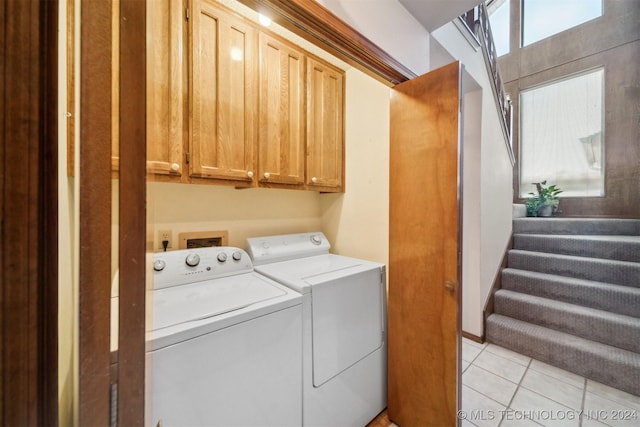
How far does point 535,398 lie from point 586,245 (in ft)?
6.05

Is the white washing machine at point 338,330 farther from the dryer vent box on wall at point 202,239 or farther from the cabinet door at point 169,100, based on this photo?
the cabinet door at point 169,100

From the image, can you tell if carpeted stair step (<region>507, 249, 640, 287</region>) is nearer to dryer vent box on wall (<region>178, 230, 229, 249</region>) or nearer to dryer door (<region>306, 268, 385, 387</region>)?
dryer door (<region>306, 268, 385, 387</region>)

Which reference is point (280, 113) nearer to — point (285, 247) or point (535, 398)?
point (285, 247)

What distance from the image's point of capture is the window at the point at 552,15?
12.2 feet

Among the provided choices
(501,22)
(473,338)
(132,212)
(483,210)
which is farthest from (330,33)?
(501,22)

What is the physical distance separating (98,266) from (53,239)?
0.07 m

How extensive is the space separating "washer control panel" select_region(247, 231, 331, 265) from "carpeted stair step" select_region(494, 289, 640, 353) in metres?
2.02

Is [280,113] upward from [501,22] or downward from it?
downward

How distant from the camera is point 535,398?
1.72 m

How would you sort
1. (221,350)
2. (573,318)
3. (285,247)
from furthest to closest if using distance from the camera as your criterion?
1. (573,318)
2. (285,247)
3. (221,350)

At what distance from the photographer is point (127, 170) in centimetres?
39

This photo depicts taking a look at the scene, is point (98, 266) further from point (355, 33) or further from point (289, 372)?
point (355, 33)

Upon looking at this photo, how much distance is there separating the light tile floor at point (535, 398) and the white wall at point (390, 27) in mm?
2254

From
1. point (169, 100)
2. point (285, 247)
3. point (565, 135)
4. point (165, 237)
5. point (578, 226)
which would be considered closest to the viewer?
point (169, 100)
